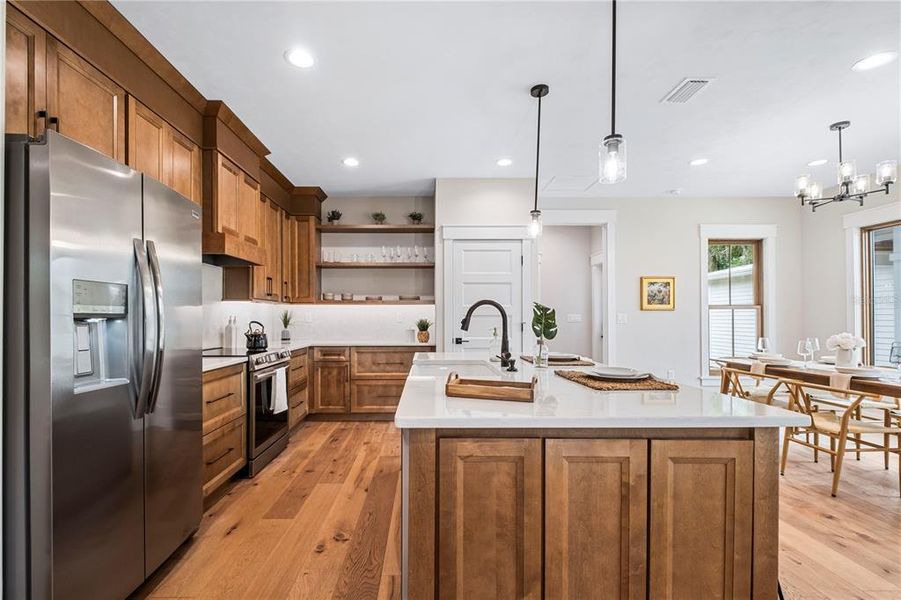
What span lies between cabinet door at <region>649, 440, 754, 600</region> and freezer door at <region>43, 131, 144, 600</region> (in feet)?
6.14

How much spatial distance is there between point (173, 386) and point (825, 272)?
21.9 feet

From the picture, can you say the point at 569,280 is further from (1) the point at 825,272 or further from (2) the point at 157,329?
(2) the point at 157,329

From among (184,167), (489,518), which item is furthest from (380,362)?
(489,518)

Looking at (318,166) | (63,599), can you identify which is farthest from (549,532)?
(318,166)

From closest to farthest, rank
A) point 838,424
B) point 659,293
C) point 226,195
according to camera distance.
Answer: point 838,424
point 226,195
point 659,293

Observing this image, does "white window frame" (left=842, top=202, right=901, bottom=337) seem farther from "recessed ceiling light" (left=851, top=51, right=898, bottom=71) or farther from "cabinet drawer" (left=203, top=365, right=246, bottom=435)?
"cabinet drawer" (left=203, top=365, right=246, bottom=435)

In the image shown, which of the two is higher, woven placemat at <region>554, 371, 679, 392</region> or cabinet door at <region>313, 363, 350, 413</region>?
woven placemat at <region>554, 371, 679, 392</region>

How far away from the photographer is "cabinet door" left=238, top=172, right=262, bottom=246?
11.4 feet

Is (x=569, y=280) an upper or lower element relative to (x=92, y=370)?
upper

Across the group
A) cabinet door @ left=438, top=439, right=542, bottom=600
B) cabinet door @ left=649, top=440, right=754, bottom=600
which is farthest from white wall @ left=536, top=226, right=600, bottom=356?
cabinet door @ left=438, top=439, right=542, bottom=600

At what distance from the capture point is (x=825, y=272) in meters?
5.24

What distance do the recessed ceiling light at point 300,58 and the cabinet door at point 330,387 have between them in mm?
3045

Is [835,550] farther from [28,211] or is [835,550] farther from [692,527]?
[28,211]

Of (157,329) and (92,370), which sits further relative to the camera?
(157,329)
